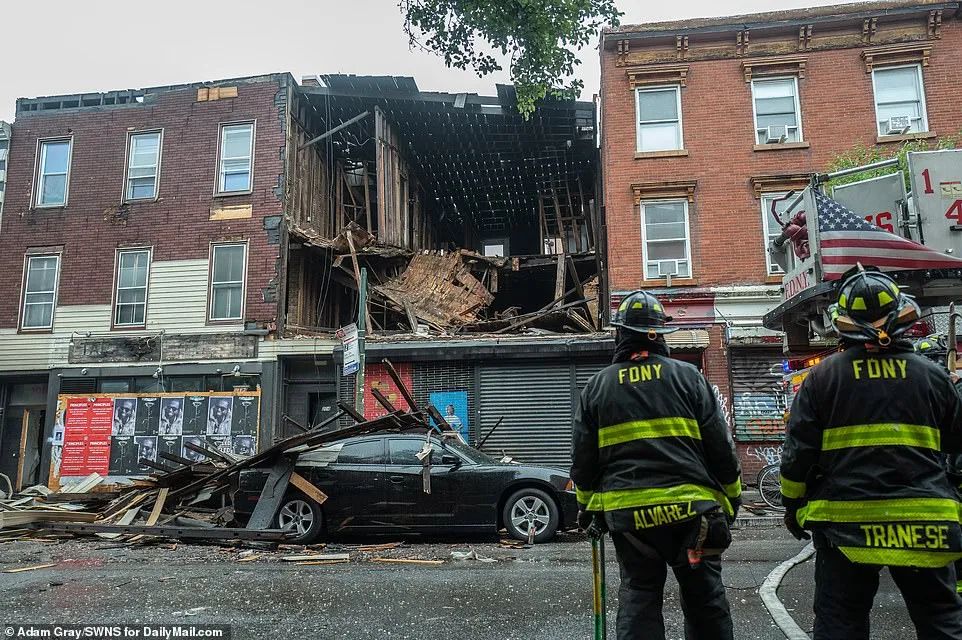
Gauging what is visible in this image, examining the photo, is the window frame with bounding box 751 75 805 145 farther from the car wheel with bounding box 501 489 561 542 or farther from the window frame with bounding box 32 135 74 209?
the window frame with bounding box 32 135 74 209

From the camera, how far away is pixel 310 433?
29.5 feet

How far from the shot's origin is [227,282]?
16859 millimetres

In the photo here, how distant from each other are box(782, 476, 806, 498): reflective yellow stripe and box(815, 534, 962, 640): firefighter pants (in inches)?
9.6

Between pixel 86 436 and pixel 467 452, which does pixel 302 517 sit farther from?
pixel 86 436

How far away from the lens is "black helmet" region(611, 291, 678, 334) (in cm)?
332

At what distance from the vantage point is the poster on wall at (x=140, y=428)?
15.9m

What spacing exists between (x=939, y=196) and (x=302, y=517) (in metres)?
7.54

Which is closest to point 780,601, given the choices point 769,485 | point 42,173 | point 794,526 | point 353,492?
point 794,526

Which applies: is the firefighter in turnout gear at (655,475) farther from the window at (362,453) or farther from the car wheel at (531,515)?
the window at (362,453)

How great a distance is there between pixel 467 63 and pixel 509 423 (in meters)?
7.74

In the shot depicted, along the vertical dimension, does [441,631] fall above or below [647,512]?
below

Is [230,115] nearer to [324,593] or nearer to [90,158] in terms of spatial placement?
[90,158]

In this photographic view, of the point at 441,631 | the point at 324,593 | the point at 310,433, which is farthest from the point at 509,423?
the point at 441,631

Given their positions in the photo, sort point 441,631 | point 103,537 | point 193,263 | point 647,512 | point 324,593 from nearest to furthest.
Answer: point 647,512
point 441,631
point 324,593
point 103,537
point 193,263
